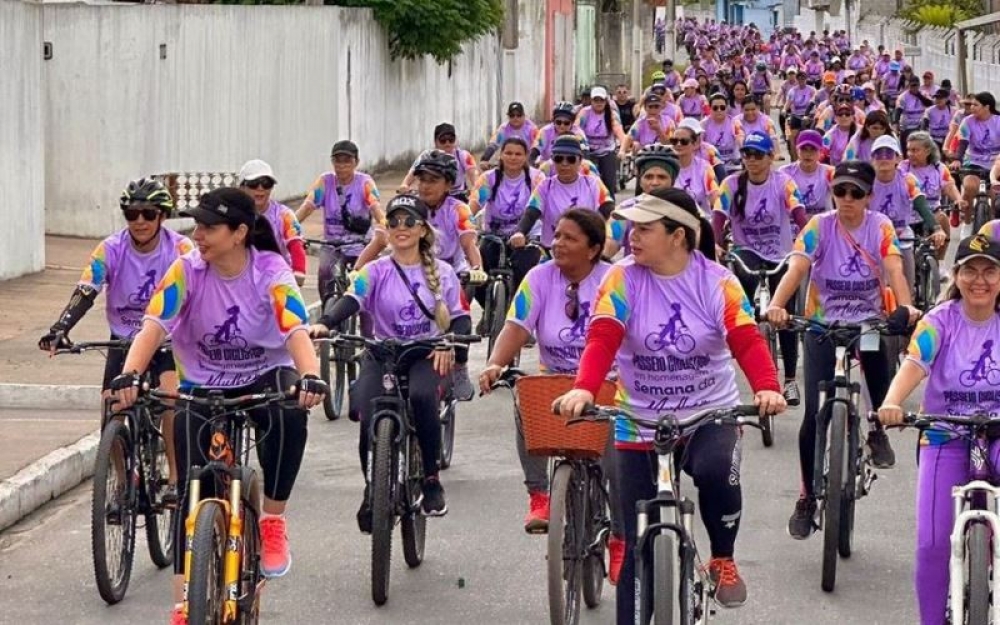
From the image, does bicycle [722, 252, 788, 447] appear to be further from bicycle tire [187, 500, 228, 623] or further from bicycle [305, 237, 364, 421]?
bicycle tire [187, 500, 228, 623]

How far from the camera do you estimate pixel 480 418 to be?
14.6 meters

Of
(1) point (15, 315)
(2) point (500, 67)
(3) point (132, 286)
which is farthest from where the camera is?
(2) point (500, 67)

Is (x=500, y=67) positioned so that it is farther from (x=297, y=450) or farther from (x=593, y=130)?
(x=297, y=450)

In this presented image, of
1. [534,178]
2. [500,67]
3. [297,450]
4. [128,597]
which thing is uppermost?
[500,67]

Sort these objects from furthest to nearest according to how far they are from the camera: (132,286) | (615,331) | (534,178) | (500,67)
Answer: (500,67), (534,178), (132,286), (615,331)

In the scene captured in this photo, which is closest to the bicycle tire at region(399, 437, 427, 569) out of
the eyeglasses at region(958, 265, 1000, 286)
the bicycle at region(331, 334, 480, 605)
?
the bicycle at region(331, 334, 480, 605)

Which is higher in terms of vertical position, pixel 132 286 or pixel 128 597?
pixel 132 286

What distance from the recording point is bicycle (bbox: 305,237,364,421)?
1412 centimetres

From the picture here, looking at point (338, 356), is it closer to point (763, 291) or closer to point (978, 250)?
point (763, 291)

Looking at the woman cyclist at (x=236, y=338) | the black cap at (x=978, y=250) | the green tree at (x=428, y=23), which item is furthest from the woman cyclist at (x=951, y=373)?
the green tree at (x=428, y=23)

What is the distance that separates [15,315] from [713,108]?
37.4ft

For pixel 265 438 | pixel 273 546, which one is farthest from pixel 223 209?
pixel 273 546

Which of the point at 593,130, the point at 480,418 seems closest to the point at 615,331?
the point at 480,418

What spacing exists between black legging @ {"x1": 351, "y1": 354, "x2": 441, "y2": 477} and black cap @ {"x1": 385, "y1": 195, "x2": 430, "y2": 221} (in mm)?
800
